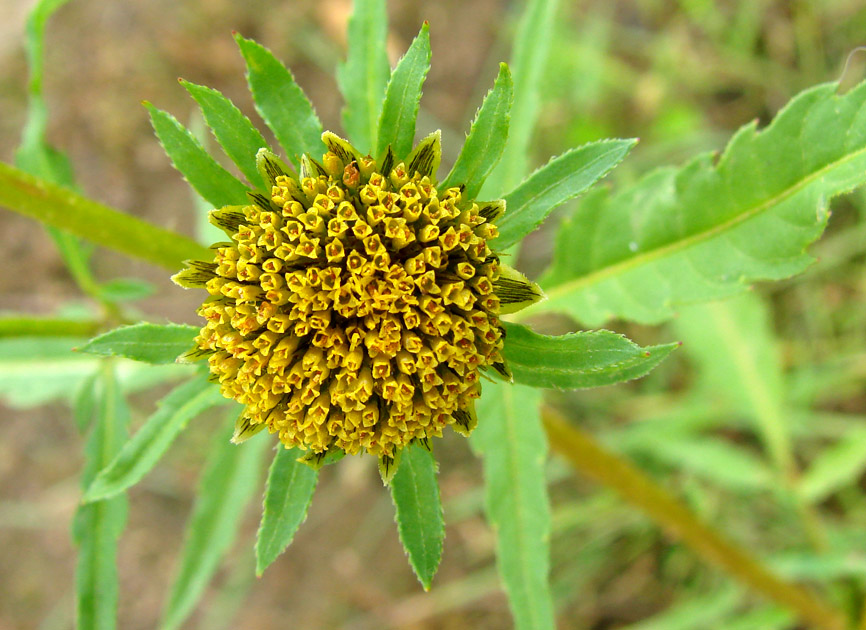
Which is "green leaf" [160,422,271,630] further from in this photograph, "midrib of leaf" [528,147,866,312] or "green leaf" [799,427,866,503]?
"green leaf" [799,427,866,503]

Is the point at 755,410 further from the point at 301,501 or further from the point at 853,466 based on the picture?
the point at 301,501

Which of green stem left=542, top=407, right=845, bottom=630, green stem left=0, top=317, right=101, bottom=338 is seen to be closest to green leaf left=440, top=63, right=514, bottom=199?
green stem left=542, top=407, right=845, bottom=630

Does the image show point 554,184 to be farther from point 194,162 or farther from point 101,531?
point 101,531

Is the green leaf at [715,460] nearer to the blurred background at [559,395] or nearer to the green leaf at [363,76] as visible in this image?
the blurred background at [559,395]

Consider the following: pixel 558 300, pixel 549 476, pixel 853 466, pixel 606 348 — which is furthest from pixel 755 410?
pixel 606 348

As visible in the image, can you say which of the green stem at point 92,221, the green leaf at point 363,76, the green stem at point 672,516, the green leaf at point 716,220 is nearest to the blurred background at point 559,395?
the green stem at point 672,516

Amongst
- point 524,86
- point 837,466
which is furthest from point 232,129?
point 837,466
